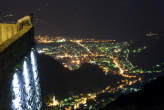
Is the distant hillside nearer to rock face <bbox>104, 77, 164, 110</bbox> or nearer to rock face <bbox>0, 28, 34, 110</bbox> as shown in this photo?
rock face <bbox>0, 28, 34, 110</bbox>

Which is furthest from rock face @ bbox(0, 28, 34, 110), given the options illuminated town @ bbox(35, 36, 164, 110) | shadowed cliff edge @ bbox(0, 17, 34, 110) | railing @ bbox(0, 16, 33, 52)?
illuminated town @ bbox(35, 36, 164, 110)

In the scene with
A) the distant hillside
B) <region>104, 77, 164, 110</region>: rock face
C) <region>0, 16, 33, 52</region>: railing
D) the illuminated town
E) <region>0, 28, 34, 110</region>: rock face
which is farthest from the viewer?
the distant hillside

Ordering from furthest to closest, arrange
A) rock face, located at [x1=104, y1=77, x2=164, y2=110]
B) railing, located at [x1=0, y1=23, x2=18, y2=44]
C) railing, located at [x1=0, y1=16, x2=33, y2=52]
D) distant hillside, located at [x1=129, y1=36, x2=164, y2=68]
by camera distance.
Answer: distant hillside, located at [x1=129, y1=36, x2=164, y2=68], railing, located at [x1=0, y1=23, x2=18, y2=44], railing, located at [x1=0, y1=16, x2=33, y2=52], rock face, located at [x1=104, y1=77, x2=164, y2=110]

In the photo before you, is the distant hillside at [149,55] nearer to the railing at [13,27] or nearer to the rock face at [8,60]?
the railing at [13,27]

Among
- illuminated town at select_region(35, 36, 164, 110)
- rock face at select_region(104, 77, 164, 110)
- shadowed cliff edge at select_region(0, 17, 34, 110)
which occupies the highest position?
shadowed cliff edge at select_region(0, 17, 34, 110)

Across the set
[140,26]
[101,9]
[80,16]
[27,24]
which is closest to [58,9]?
[80,16]

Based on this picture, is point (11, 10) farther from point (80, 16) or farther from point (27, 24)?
point (27, 24)
